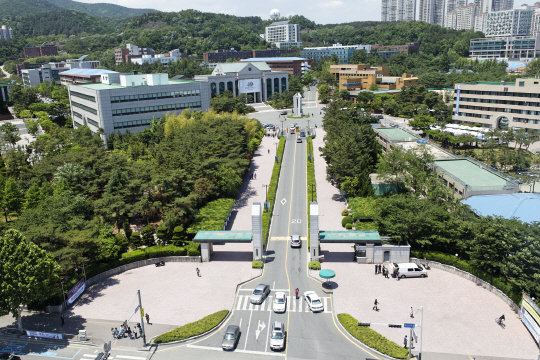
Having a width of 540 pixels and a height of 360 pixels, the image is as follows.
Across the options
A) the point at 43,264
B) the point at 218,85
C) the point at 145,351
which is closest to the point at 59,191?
the point at 43,264

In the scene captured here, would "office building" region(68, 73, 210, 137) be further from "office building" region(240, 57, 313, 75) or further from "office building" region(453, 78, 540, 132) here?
"office building" region(240, 57, 313, 75)

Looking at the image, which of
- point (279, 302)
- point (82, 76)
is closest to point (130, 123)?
point (279, 302)

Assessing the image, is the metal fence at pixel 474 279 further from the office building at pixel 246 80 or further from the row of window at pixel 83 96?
the office building at pixel 246 80

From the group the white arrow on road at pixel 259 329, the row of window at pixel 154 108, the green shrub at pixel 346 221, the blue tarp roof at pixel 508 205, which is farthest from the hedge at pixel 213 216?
the row of window at pixel 154 108

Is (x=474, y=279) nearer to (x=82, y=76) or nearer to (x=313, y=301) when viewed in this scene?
(x=313, y=301)

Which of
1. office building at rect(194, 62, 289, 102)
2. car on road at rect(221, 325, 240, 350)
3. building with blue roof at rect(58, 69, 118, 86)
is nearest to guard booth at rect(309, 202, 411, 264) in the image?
car on road at rect(221, 325, 240, 350)

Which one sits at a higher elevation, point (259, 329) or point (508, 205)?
point (508, 205)
